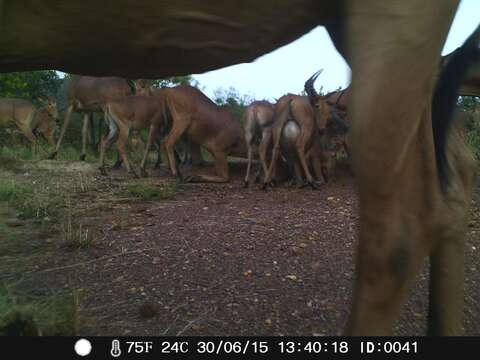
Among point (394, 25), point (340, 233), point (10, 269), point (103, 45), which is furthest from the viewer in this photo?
point (340, 233)

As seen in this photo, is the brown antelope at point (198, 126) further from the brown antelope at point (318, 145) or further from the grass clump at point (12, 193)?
the grass clump at point (12, 193)

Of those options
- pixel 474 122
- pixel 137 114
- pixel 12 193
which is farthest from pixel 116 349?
pixel 137 114

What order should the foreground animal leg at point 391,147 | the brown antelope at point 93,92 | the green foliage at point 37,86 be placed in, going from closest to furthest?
the foreground animal leg at point 391,147 → the brown antelope at point 93,92 → the green foliage at point 37,86

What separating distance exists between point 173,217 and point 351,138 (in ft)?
10.6

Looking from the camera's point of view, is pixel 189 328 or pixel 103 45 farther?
pixel 189 328

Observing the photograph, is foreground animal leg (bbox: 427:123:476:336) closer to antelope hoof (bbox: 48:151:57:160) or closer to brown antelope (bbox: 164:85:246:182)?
brown antelope (bbox: 164:85:246:182)

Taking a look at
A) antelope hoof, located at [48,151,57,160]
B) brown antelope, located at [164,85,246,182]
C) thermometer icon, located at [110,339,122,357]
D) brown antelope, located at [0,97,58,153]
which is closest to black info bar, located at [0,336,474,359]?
thermometer icon, located at [110,339,122,357]

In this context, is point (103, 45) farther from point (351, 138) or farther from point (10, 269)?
point (10, 269)

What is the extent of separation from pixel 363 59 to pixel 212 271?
180cm

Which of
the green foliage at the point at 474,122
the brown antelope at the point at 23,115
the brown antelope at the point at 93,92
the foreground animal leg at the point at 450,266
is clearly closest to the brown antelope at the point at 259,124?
the green foliage at the point at 474,122

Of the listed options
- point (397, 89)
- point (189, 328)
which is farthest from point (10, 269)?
point (397, 89)

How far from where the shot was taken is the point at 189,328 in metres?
2.11

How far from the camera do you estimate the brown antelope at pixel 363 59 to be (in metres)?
1.35

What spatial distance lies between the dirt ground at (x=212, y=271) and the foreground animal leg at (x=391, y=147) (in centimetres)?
68
